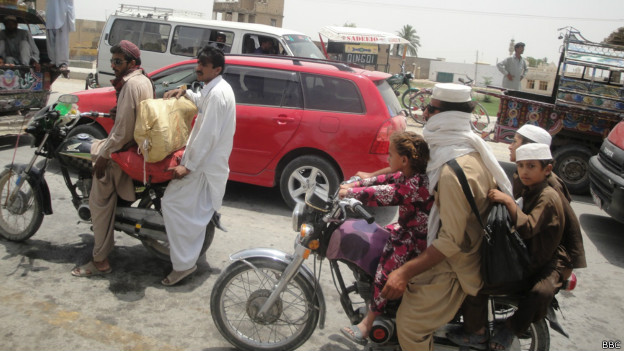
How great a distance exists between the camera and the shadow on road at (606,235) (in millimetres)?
5721

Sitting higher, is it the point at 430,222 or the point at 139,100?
the point at 139,100

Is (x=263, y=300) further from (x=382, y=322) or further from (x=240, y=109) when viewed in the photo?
(x=240, y=109)

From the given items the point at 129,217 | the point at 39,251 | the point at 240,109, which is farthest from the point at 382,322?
the point at 240,109

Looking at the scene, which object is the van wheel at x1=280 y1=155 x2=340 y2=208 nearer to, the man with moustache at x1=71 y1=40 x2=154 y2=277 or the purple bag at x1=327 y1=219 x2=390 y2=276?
the man with moustache at x1=71 y1=40 x2=154 y2=277

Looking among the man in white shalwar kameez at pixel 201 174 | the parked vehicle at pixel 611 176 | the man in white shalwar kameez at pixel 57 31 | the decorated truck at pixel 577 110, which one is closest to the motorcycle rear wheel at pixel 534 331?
the man in white shalwar kameez at pixel 201 174

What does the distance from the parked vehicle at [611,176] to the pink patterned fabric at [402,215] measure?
4002 mm

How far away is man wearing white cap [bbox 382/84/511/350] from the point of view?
2.50 m

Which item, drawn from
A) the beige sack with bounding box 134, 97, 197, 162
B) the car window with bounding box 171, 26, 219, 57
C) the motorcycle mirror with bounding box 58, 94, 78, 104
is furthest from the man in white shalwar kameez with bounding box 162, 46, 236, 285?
the car window with bounding box 171, 26, 219, 57

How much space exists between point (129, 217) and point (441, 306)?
2613 millimetres

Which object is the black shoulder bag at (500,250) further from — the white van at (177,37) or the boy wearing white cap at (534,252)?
the white van at (177,37)

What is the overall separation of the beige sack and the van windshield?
22.4 ft

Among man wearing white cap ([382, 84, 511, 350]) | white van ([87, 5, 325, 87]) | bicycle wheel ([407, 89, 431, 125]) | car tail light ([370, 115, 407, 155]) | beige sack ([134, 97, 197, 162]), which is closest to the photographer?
man wearing white cap ([382, 84, 511, 350])

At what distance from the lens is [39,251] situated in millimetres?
4363

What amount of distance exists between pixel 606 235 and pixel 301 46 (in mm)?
7055
